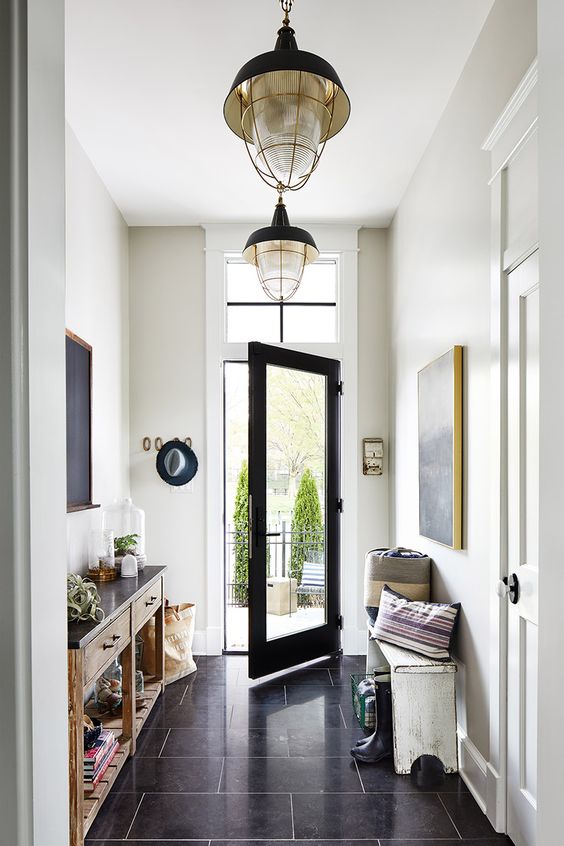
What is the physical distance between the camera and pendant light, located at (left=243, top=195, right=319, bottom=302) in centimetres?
348

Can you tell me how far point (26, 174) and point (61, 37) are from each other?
11.2 inches

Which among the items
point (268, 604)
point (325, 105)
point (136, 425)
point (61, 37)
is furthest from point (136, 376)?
point (61, 37)

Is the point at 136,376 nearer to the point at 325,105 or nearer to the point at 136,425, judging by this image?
the point at 136,425

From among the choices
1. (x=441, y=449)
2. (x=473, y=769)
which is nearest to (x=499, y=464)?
(x=441, y=449)

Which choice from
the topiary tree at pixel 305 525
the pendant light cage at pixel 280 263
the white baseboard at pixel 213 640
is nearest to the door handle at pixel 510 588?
the pendant light cage at pixel 280 263

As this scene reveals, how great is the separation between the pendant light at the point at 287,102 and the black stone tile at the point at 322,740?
8.48 feet

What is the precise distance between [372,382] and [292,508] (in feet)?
3.77

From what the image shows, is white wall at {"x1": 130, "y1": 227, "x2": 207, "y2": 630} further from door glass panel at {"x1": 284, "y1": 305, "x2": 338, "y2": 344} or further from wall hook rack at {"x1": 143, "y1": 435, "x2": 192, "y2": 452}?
door glass panel at {"x1": 284, "y1": 305, "x2": 338, "y2": 344}

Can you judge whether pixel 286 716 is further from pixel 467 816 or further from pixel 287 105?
pixel 287 105

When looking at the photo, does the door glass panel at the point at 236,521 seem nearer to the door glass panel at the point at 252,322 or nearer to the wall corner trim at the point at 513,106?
the door glass panel at the point at 252,322

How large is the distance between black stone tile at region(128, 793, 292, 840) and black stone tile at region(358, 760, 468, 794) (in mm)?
401

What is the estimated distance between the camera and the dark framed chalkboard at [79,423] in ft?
11.2

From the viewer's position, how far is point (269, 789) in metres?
2.86

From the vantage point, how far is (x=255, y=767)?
3.06 meters
